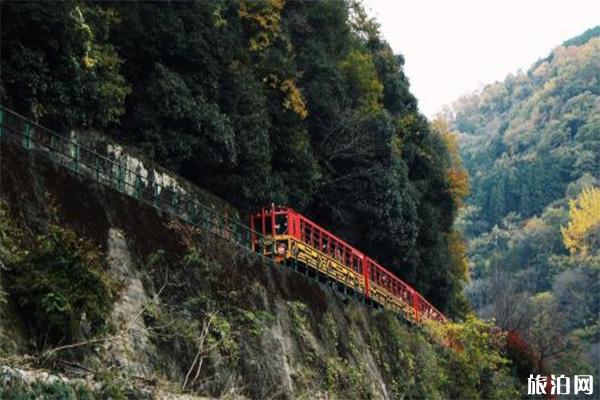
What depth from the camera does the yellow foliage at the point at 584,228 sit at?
266 ft

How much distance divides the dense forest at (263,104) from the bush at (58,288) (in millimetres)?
6720

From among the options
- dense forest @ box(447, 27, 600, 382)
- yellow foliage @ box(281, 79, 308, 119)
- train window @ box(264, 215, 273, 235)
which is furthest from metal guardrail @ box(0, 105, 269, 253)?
dense forest @ box(447, 27, 600, 382)

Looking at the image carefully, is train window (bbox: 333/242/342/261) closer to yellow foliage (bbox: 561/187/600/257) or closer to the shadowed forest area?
the shadowed forest area

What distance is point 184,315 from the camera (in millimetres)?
14773

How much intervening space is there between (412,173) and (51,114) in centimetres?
2200

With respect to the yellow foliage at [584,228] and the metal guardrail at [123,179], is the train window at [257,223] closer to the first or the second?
the metal guardrail at [123,179]

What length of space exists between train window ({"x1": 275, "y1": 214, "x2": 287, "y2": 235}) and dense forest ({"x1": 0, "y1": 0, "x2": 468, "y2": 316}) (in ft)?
3.57

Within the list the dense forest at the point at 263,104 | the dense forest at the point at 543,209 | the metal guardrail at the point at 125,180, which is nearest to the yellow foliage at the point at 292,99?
the dense forest at the point at 263,104

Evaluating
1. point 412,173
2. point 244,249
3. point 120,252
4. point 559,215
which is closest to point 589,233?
point 559,215

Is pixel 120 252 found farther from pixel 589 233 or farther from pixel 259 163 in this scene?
pixel 589 233

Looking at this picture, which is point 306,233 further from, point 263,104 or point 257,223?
point 263,104

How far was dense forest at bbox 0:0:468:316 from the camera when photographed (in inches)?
719

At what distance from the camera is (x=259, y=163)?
2500 centimetres

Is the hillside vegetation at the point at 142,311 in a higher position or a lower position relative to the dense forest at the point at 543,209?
lower
